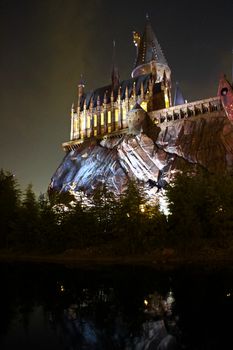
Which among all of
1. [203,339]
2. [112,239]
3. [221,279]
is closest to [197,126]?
[112,239]

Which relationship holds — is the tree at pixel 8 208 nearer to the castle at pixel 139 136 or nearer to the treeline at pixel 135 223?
the treeline at pixel 135 223

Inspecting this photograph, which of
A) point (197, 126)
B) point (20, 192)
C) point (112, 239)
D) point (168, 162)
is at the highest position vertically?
point (197, 126)

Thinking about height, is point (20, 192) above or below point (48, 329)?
above

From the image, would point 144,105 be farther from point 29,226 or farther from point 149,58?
point 29,226

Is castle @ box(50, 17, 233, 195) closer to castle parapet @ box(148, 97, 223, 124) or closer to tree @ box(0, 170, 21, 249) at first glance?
castle parapet @ box(148, 97, 223, 124)

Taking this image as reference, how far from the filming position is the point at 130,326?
11508 mm

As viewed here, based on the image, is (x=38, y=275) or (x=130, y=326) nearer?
(x=130, y=326)

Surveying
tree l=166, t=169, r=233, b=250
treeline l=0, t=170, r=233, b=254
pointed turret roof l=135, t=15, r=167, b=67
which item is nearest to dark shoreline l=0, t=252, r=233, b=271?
treeline l=0, t=170, r=233, b=254

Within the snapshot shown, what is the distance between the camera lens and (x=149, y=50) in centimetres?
9275

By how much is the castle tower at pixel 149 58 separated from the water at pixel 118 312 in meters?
76.3

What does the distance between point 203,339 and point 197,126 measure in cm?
5134

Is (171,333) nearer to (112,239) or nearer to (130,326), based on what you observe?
(130,326)

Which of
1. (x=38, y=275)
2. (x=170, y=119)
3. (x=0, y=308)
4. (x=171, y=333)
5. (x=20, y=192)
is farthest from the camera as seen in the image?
(x=170, y=119)

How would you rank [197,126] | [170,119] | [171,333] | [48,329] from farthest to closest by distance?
[170,119] < [197,126] < [48,329] < [171,333]
